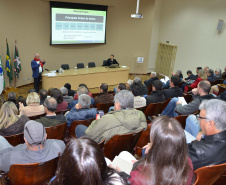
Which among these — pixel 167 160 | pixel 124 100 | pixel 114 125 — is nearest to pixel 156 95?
pixel 124 100

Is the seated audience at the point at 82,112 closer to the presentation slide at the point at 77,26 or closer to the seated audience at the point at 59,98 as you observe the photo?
the seated audience at the point at 59,98

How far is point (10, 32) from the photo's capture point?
725cm

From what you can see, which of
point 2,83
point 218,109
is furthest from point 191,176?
point 2,83

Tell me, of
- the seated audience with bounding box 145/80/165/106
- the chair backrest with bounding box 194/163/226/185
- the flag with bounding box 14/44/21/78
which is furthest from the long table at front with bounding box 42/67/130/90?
the chair backrest with bounding box 194/163/226/185

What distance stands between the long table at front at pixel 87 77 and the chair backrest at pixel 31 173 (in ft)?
18.0

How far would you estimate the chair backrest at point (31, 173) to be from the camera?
1.88m

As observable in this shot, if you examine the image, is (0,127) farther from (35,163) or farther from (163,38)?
(163,38)

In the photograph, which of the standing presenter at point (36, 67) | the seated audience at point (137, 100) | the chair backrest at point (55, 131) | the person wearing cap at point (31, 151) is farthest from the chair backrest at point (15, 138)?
the standing presenter at point (36, 67)

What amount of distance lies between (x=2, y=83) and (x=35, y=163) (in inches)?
216

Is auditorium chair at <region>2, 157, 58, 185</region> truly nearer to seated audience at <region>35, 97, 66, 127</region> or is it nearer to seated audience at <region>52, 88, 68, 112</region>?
seated audience at <region>35, 97, 66, 127</region>

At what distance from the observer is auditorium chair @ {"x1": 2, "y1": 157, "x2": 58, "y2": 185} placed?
188 cm

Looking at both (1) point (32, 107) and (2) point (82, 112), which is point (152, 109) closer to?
(2) point (82, 112)

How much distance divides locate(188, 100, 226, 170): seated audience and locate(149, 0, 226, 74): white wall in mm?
7398

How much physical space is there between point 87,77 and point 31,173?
6.34 metres
